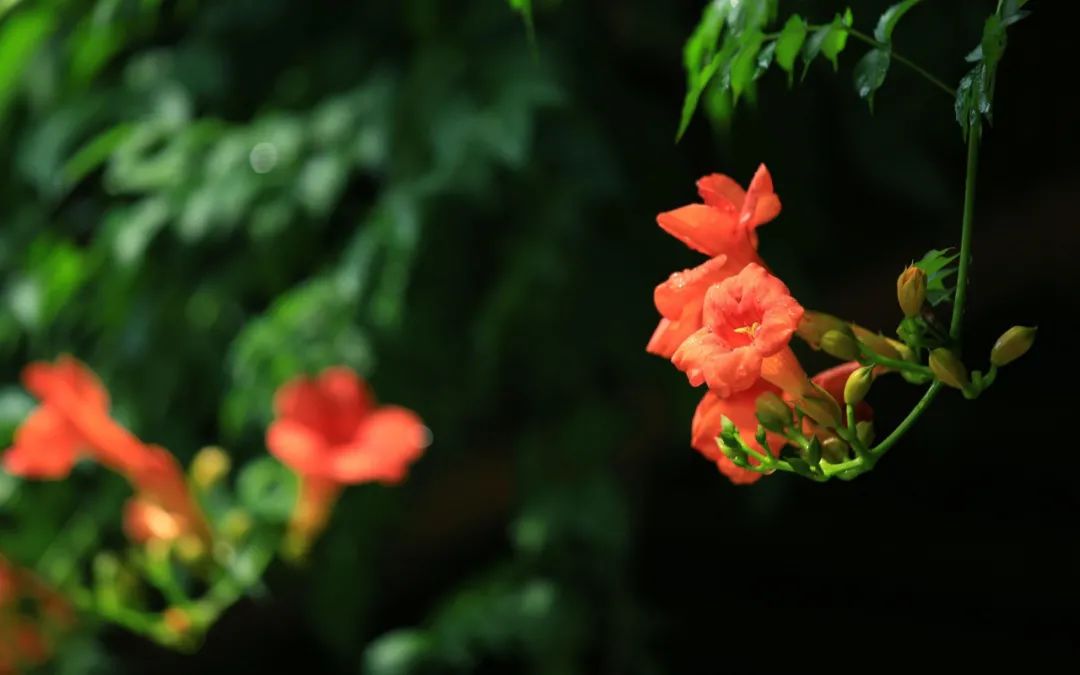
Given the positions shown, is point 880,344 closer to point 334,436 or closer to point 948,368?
point 948,368

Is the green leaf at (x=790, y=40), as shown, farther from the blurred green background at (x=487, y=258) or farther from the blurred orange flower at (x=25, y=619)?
the blurred orange flower at (x=25, y=619)

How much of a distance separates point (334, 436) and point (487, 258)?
1.58 ft

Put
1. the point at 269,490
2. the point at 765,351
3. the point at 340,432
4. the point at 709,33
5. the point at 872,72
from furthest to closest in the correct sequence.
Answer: the point at 269,490 < the point at 340,432 < the point at 709,33 < the point at 872,72 < the point at 765,351

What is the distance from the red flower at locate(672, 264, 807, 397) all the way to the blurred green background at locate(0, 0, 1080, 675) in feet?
3.37

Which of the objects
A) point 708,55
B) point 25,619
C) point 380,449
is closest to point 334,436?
point 380,449

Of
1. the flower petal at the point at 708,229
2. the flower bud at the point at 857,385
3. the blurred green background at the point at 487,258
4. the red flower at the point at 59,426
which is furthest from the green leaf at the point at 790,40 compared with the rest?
the red flower at the point at 59,426

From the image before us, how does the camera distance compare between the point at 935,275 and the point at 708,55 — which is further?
the point at 708,55

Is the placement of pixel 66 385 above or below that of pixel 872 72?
below

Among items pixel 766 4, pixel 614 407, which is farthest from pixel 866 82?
pixel 614 407

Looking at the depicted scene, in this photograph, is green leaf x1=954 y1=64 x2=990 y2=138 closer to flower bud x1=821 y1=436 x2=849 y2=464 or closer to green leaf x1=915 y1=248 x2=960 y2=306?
green leaf x1=915 y1=248 x2=960 y2=306

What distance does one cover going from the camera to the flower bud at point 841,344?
0.86 metres

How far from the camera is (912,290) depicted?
82cm

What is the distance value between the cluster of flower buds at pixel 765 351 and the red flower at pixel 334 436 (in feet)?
3.81

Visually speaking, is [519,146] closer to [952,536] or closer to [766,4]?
[766,4]
